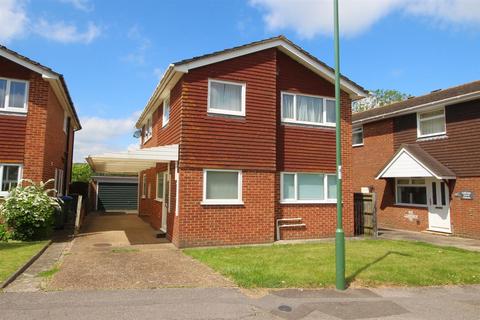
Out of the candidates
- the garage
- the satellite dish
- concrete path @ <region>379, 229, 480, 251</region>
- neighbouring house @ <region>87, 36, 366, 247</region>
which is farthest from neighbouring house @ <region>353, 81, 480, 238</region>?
the garage

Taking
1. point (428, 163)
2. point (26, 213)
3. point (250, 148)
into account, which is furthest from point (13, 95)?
point (428, 163)

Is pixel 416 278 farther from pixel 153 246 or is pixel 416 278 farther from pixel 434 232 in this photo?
pixel 434 232

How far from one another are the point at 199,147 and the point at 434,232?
11.1 meters

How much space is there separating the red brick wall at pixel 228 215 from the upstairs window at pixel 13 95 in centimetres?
622

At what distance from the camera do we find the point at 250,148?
41.5ft

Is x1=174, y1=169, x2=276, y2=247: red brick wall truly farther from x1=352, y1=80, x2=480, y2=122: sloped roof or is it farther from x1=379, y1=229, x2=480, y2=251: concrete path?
x1=352, y1=80, x2=480, y2=122: sloped roof

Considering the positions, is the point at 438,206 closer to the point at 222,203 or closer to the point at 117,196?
the point at 222,203

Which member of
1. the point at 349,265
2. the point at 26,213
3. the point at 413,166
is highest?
the point at 413,166

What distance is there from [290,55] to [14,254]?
10.4 m

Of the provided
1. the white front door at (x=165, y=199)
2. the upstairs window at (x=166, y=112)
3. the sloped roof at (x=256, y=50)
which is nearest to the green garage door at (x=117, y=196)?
the white front door at (x=165, y=199)

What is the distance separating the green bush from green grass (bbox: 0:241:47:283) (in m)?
0.44

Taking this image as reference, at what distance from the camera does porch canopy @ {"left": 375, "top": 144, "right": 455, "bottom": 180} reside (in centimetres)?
1580

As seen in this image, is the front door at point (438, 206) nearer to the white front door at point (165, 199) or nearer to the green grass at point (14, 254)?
the white front door at point (165, 199)

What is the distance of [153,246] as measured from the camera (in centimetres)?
1184
